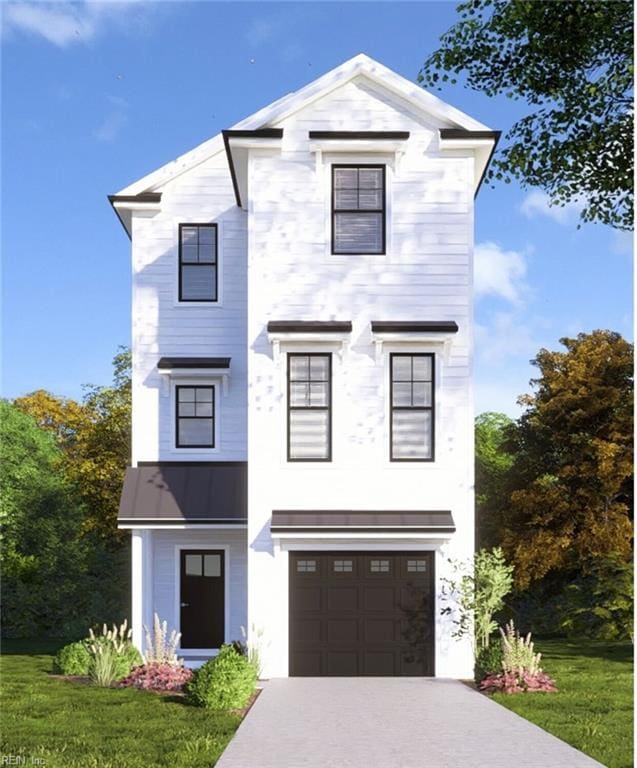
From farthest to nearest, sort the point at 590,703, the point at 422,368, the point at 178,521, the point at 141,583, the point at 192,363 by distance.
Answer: the point at 192,363
the point at 178,521
the point at 141,583
the point at 422,368
the point at 590,703

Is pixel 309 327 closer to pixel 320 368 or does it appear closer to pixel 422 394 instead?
pixel 320 368

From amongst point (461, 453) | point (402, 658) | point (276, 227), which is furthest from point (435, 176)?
point (402, 658)

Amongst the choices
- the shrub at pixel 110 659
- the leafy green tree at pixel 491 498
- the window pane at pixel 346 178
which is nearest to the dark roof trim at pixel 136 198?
the window pane at pixel 346 178

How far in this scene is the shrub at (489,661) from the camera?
59.4ft

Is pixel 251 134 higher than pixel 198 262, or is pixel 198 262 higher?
pixel 251 134

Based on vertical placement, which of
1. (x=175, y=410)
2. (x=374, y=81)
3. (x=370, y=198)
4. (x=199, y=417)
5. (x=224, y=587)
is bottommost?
(x=224, y=587)

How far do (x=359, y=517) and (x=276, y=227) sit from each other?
5889 mm

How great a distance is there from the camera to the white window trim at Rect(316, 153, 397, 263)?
799 inches

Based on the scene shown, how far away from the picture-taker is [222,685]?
16.3 meters

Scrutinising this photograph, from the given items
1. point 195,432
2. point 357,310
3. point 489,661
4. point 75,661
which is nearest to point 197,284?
point 195,432

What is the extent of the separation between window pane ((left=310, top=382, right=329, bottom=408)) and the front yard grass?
614 centimetres

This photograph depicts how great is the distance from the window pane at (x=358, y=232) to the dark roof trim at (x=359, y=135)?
149 cm

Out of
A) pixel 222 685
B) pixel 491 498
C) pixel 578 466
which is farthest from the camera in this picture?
pixel 491 498

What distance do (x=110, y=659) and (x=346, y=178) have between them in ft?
33.6
